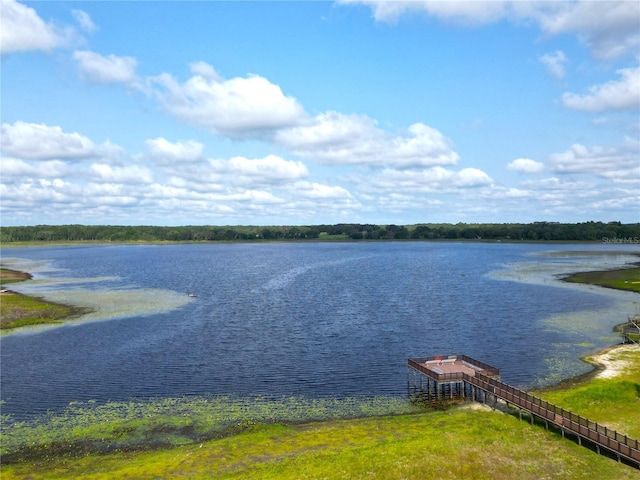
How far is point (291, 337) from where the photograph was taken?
82.3 metres

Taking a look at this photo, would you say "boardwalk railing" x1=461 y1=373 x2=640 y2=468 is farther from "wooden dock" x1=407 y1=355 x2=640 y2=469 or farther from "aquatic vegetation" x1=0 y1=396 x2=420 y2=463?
"aquatic vegetation" x1=0 y1=396 x2=420 y2=463

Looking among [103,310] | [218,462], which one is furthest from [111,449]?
[103,310]

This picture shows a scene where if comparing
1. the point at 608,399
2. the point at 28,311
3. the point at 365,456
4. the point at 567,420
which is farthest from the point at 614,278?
the point at 28,311

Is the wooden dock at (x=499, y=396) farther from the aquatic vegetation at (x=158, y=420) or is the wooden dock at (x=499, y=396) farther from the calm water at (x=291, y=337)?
the aquatic vegetation at (x=158, y=420)

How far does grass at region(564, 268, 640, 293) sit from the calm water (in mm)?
8614

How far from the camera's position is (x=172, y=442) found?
44219 mm

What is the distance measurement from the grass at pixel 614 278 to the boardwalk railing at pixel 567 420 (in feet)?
297

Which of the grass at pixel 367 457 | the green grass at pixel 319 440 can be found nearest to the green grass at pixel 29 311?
the green grass at pixel 319 440

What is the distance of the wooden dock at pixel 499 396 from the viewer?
1507 inches

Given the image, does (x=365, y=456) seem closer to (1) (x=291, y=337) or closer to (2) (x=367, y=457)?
(2) (x=367, y=457)

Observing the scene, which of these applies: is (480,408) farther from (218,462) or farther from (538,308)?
(538,308)

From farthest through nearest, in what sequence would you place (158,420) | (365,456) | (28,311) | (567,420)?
(28,311) < (158,420) < (567,420) < (365,456)

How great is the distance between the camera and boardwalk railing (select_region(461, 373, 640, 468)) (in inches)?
1476

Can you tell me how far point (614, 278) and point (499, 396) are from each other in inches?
4401
